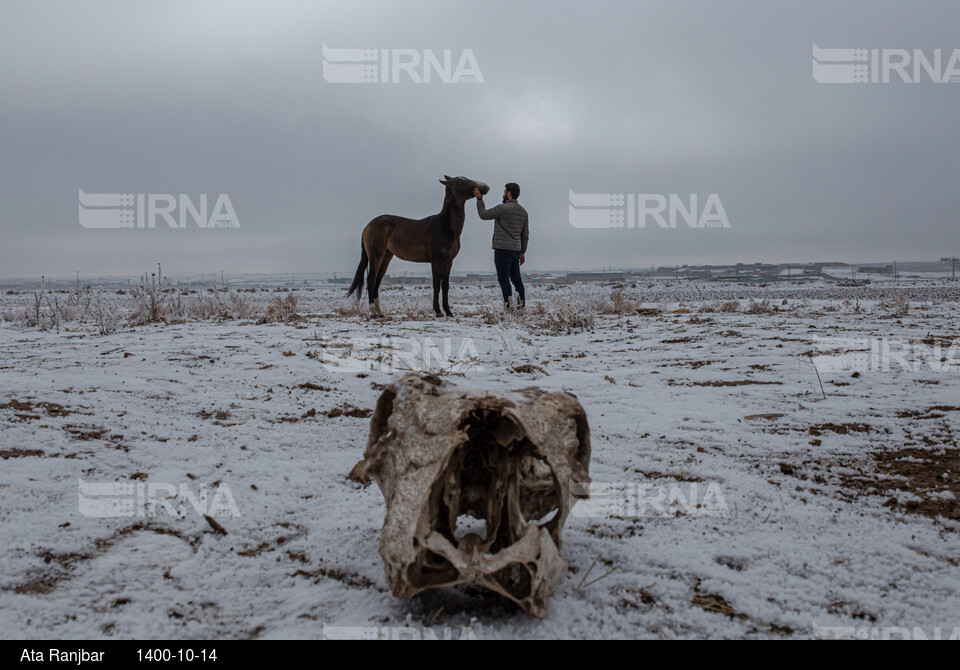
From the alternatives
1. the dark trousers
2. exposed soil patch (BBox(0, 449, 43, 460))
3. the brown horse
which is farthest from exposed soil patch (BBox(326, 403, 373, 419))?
the dark trousers

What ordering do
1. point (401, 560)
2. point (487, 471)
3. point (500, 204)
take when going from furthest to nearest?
point (500, 204) < point (487, 471) < point (401, 560)

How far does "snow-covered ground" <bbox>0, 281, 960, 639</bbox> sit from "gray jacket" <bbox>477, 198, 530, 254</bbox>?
4.94m

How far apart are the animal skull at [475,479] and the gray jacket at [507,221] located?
840 cm

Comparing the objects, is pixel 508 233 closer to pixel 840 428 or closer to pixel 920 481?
pixel 840 428

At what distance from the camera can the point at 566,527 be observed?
7.75 ft

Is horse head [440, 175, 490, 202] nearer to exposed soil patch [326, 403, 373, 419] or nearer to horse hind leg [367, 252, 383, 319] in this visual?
horse hind leg [367, 252, 383, 319]

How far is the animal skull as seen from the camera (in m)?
1.59

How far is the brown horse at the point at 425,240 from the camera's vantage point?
1031 centimetres

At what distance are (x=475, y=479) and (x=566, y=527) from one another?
57cm
